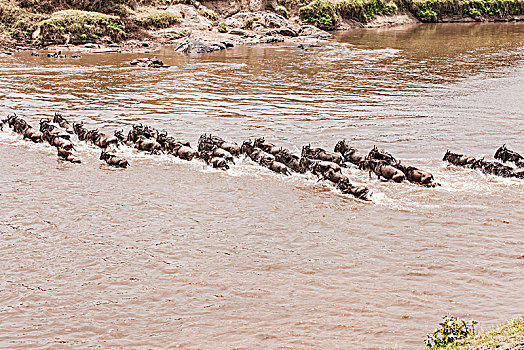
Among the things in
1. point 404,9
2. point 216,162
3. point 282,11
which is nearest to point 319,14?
point 282,11

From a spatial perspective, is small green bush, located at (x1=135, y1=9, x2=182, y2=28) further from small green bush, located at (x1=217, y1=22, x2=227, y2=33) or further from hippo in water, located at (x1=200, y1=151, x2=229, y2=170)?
hippo in water, located at (x1=200, y1=151, x2=229, y2=170)

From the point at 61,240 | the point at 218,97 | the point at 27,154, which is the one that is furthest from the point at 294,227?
the point at 218,97

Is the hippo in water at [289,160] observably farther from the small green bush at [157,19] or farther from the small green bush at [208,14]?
the small green bush at [208,14]

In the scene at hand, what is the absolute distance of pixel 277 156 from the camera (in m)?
12.4

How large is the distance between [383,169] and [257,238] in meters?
3.87

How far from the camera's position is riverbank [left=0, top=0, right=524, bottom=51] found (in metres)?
35.4

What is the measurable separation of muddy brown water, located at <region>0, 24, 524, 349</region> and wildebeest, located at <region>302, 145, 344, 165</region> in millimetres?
1040

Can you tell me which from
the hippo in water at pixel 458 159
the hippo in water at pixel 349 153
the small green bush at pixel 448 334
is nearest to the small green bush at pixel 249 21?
the hippo in water at pixel 349 153

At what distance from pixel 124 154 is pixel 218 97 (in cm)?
728

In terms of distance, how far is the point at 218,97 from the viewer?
784 inches

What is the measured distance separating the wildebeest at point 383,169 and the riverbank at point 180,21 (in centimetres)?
2598

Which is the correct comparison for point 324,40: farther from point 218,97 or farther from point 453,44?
point 218,97

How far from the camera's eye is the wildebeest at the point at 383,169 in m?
11.0

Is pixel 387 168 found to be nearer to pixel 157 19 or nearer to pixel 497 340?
pixel 497 340
